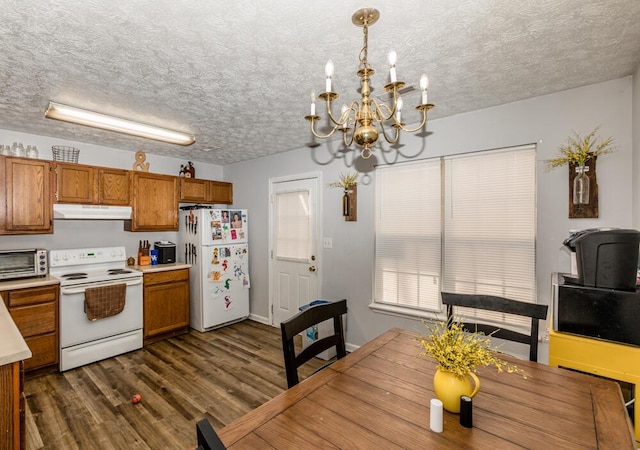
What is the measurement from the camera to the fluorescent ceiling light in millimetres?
2492

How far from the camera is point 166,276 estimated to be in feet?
12.7

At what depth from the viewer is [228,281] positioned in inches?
168

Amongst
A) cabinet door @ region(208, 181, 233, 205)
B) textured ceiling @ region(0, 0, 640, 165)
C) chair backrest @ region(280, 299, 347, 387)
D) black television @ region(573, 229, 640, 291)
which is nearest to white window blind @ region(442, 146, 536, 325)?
textured ceiling @ region(0, 0, 640, 165)

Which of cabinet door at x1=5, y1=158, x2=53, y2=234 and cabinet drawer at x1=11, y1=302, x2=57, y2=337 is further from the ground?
cabinet door at x1=5, y1=158, x2=53, y2=234

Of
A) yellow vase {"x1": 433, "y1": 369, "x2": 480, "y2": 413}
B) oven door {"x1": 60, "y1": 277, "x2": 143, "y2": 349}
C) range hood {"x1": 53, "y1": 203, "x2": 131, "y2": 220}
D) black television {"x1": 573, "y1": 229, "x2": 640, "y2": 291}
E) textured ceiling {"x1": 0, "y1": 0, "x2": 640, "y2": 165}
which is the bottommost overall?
oven door {"x1": 60, "y1": 277, "x2": 143, "y2": 349}

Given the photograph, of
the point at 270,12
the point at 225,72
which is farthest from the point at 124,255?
the point at 270,12

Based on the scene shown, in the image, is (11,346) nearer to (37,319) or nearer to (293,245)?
(37,319)

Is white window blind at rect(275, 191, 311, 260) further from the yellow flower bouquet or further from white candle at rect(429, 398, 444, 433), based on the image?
white candle at rect(429, 398, 444, 433)

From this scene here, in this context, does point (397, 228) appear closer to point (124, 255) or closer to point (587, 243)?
point (587, 243)

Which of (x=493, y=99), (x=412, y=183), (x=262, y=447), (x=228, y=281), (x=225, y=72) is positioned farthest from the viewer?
(x=228, y=281)

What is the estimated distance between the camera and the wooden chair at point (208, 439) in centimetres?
54

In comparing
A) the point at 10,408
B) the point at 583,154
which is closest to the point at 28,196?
the point at 10,408

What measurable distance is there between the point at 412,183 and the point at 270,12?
2122mm

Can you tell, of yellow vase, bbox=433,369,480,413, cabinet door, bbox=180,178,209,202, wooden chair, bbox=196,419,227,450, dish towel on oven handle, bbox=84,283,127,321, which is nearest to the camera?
wooden chair, bbox=196,419,227,450
